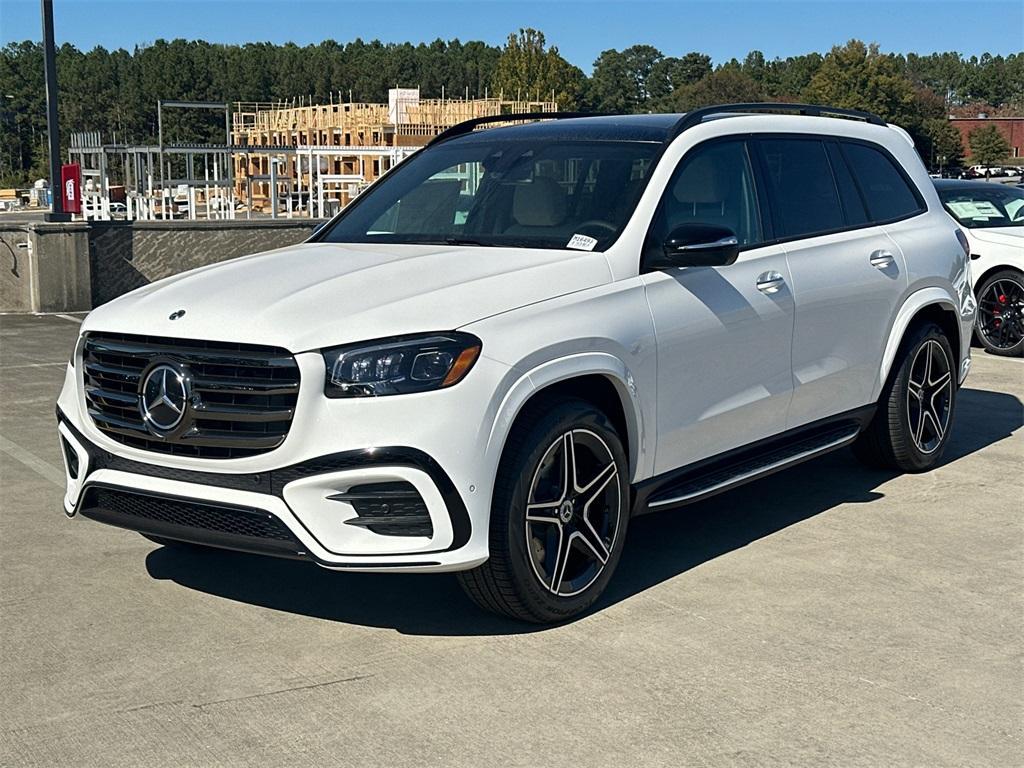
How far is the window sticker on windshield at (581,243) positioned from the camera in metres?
5.18

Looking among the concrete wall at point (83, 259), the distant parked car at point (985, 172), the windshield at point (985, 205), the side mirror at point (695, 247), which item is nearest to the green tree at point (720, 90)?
the distant parked car at point (985, 172)

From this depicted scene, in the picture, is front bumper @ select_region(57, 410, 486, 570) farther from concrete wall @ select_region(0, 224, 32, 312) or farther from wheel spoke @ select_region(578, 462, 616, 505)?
concrete wall @ select_region(0, 224, 32, 312)

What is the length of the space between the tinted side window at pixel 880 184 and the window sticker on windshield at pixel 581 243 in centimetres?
222

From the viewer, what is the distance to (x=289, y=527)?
4.39 meters

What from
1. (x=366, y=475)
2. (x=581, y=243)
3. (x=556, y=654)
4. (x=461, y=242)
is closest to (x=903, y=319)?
(x=581, y=243)

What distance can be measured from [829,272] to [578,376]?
1.97m

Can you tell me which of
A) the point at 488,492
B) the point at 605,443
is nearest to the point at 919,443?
the point at 605,443

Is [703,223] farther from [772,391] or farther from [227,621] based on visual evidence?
→ [227,621]

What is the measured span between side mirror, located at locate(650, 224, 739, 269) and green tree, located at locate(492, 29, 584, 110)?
99.4 m

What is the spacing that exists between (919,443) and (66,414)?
14.4ft

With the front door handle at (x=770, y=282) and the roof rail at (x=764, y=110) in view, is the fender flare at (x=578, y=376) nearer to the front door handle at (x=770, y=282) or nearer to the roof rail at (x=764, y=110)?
the front door handle at (x=770, y=282)

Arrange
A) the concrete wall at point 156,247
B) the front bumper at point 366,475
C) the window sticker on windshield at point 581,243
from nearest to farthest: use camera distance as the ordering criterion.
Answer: the front bumper at point 366,475 < the window sticker on windshield at point 581,243 < the concrete wall at point 156,247

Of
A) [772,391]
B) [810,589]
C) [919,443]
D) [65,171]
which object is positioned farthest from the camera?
[65,171]

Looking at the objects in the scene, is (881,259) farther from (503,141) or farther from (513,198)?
(513,198)
